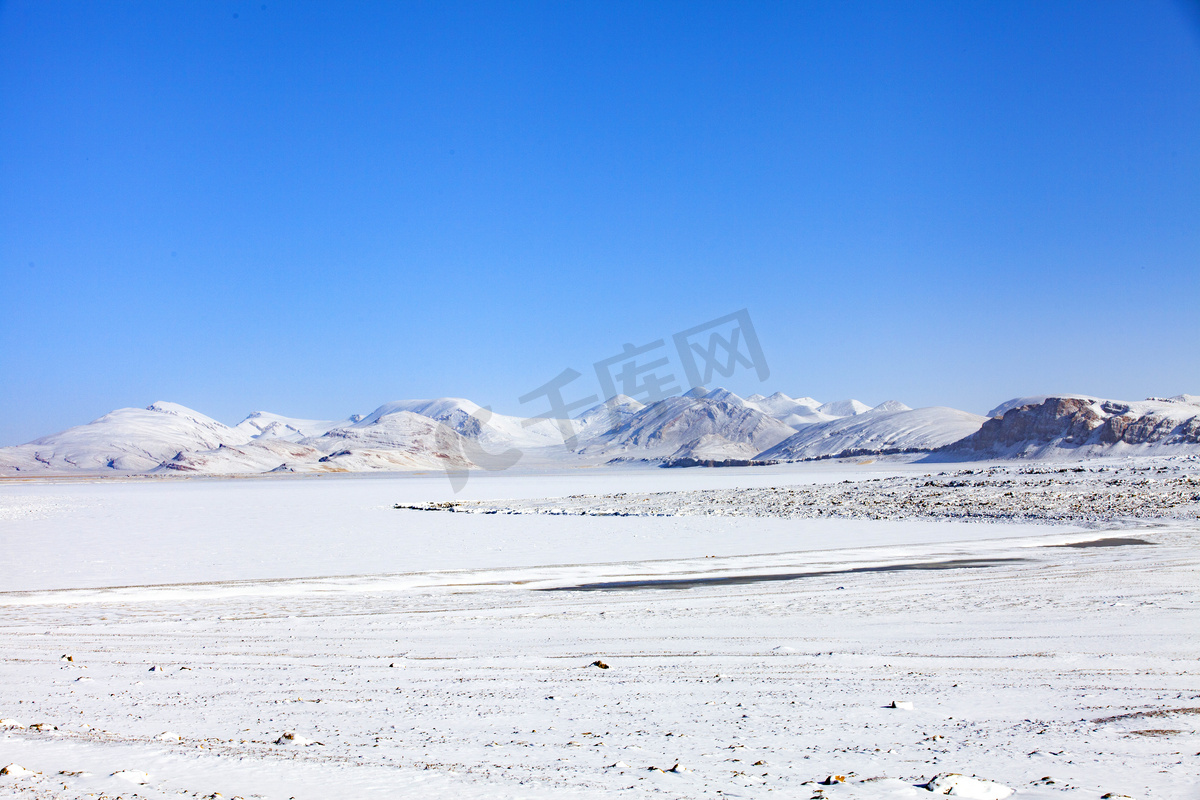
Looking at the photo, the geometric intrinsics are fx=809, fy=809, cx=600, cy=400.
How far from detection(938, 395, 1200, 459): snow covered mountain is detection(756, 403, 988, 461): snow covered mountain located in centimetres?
1930

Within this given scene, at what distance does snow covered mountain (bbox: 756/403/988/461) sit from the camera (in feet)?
365

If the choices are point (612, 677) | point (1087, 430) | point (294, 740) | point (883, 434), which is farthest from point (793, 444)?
point (294, 740)

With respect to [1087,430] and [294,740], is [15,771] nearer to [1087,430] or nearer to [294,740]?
[294,740]

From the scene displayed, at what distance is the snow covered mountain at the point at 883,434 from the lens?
365ft

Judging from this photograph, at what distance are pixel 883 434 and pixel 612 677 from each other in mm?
120213

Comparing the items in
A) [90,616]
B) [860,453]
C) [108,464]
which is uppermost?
[108,464]

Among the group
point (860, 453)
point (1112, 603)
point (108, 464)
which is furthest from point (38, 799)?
point (108, 464)

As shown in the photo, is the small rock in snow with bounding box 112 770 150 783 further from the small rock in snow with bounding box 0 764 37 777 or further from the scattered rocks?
the scattered rocks

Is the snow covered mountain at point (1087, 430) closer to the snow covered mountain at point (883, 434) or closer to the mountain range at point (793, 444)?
the mountain range at point (793, 444)

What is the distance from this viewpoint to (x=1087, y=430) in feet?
236

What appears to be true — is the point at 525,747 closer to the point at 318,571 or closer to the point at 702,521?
the point at 318,571

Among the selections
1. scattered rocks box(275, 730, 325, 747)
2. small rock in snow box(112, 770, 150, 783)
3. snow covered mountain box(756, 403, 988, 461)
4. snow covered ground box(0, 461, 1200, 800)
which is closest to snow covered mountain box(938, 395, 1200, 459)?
snow covered mountain box(756, 403, 988, 461)

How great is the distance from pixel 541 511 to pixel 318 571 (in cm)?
1656

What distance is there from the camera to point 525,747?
15.6 feet
